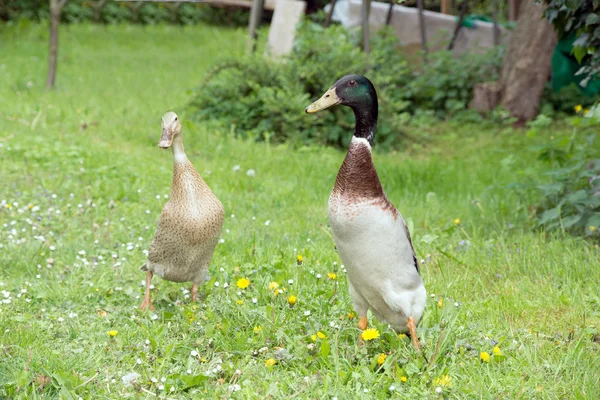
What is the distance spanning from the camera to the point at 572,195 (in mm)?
5262

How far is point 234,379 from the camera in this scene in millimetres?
3385

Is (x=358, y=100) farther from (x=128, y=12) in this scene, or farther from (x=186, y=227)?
(x=128, y=12)

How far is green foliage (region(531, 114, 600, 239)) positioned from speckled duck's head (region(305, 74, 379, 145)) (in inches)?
84.9

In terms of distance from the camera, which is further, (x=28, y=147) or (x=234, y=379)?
(x=28, y=147)

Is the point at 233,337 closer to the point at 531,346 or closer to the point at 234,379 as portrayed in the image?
the point at 234,379

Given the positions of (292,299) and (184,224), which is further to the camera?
(184,224)

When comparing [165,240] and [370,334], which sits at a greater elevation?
[370,334]

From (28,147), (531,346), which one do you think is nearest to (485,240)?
(531,346)

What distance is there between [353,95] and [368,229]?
0.61m

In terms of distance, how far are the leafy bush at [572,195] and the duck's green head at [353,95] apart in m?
2.17

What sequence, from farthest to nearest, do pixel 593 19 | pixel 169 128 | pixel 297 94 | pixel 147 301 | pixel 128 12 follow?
pixel 128 12
pixel 297 94
pixel 593 19
pixel 147 301
pixel 169 128

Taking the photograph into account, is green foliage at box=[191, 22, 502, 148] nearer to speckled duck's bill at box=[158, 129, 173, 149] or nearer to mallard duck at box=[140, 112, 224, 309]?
mallard duck at box=[140, 112, 224, 309]

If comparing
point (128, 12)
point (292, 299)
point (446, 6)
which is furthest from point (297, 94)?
point (128, 12)

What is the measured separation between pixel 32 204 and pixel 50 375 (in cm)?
289
